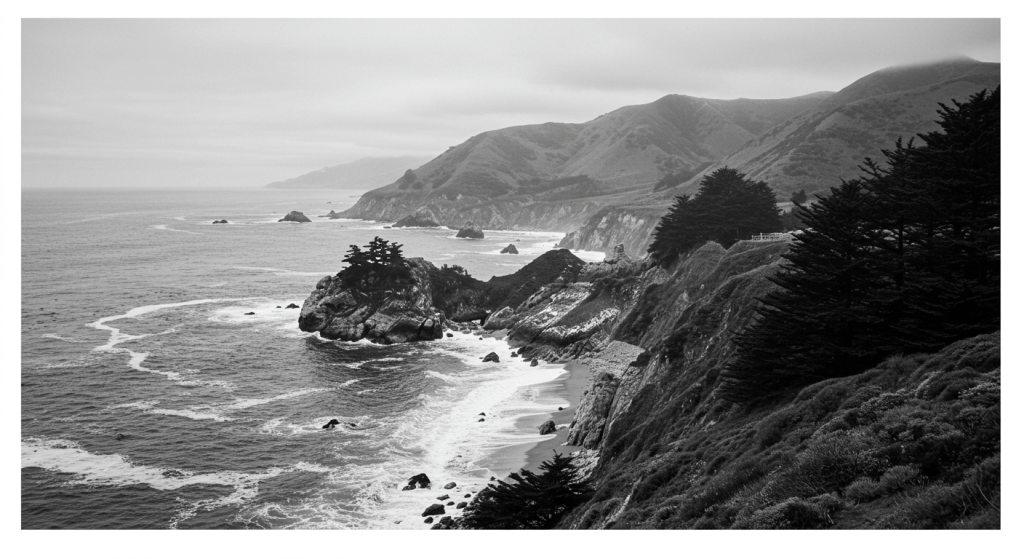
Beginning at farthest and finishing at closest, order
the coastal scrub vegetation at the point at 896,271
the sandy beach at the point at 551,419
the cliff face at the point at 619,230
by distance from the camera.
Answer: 1. the cliff face at the point at 619,230
2. the sandy beach at the point at 551,419
3. the coastal scrub vegetation at the point at 896,271

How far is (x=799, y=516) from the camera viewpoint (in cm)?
1395

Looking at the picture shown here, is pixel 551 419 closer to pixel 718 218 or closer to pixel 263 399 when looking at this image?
pixel 263 399

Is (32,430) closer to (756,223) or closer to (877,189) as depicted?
(877,189)

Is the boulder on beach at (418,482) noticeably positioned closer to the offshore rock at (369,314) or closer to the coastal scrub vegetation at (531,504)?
the coastal scrub vegetation at (531,504)

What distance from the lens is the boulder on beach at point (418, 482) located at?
34188 millimetres

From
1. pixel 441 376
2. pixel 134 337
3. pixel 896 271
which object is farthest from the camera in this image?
pixel 134 337

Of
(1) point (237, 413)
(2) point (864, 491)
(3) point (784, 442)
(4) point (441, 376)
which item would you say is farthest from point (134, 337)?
(2) point (864, 491)

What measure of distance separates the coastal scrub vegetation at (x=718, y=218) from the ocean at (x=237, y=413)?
74.9 ft

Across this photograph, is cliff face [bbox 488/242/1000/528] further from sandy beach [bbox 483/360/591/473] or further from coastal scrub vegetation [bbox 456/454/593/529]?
sandy beach [bbox 483/360/591/473]

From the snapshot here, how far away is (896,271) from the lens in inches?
949

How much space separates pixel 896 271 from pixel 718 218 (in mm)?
47467

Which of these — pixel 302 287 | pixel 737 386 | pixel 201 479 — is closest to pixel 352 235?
pixel 302 287

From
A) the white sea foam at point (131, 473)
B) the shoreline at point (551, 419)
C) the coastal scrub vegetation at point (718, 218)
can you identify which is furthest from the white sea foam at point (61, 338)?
the coastal scrub vegetation at point (718, 218)

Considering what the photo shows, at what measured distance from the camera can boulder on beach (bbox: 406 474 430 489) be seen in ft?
112
